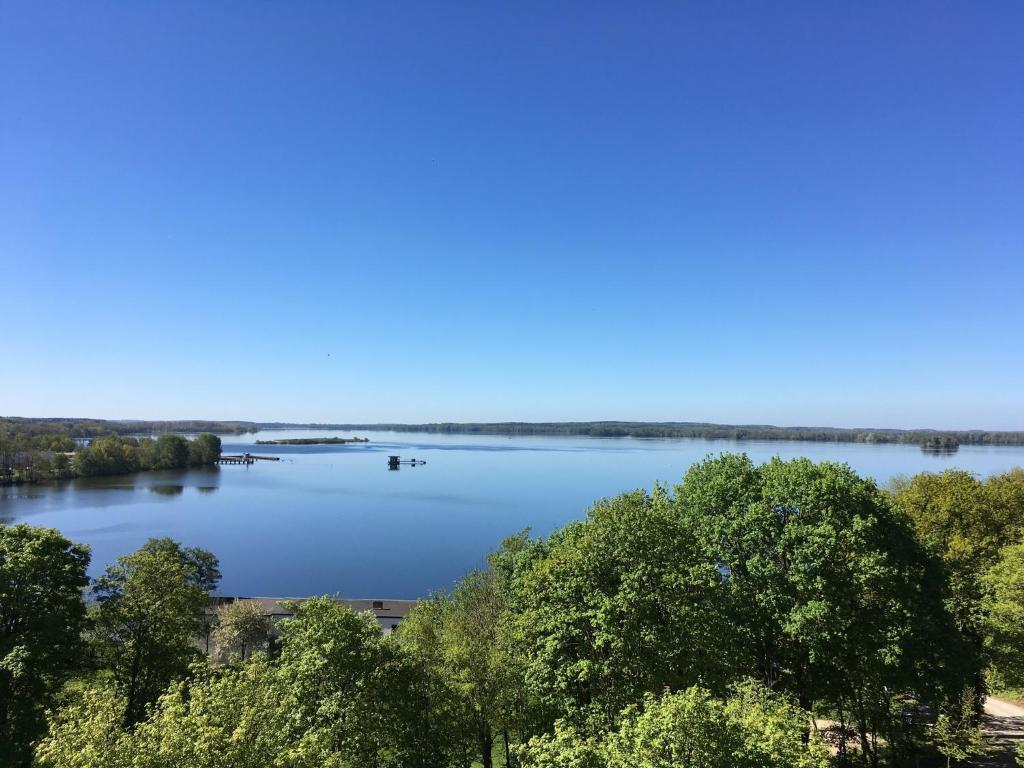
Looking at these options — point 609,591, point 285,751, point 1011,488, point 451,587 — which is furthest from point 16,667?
point 1011,488

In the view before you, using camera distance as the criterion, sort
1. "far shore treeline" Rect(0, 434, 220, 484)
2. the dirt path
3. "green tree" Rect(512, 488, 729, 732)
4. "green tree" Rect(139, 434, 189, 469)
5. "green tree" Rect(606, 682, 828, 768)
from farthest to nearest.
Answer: "green tree" Rect(139, 434, 189, 469) < "far shore treeline" Rect(0, 434, 220, 484) < the dirt path < "green tree" Rect(512, 488, 729, 732) < "green tree" Rect(606, 682, 828, 768)

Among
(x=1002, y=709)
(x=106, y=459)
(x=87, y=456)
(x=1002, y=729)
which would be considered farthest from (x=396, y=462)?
(x=1002, y=729)

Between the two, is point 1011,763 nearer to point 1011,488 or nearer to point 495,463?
point 1011,488

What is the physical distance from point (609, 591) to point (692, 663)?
2733 millimetres

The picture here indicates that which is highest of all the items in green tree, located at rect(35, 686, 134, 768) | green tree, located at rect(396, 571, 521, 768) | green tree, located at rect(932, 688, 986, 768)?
green tree, located at rect(35, 686, 134, 768)

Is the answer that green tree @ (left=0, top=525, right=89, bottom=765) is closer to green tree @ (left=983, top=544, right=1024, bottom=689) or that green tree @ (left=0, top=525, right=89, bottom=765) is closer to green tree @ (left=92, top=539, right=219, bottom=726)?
green tree @ (left=92, top=539, right=219, bottom=726)

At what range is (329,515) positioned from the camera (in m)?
75.9

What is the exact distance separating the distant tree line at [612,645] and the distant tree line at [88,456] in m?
104

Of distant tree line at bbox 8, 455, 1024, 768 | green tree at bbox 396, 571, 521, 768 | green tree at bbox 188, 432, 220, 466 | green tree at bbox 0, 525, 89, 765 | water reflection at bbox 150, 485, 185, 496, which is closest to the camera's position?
distant tree line at bbox 8, 455, 1024, 768

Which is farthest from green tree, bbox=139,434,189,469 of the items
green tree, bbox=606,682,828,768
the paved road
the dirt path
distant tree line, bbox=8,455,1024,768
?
the dirt path

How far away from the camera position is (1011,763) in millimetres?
15656

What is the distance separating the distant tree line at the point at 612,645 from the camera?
12422mm

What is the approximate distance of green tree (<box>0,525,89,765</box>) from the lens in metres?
15.4

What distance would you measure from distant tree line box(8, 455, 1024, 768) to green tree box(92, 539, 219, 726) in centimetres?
6
